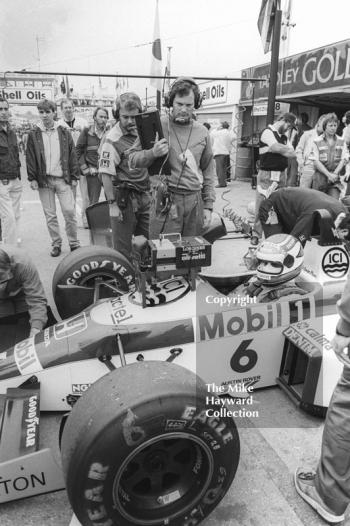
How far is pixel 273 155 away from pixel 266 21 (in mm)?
1754

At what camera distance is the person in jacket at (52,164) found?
17.0 ft

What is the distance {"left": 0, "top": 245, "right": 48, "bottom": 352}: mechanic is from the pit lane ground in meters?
0.88

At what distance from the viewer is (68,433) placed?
5.52ft

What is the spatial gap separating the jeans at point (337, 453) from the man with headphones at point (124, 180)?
8.81 ft

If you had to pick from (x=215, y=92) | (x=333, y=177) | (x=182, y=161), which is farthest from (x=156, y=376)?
(x=215, y=92)

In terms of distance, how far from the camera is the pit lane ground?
6.41ft

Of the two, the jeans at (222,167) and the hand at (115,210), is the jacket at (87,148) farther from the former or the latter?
the jeans at (222,167)

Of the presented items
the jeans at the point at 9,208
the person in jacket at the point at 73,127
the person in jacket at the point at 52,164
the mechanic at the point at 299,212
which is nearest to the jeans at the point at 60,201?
the person in jacket at the point at 52,164

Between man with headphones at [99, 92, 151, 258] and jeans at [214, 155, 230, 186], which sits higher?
man with headphones at [99, 92, 151, 258]

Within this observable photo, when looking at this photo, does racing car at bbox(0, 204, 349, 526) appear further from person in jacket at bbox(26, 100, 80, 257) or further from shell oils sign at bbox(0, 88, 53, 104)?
shell oils sign at bbox(0, 88, 53, 104)

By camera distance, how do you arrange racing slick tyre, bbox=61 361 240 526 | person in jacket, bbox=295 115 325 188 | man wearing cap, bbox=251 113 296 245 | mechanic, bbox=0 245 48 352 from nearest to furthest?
1. racing slick tyre, bbox=61 361 240 526
2. mechanic, bbox=0 245 48 352
3. man wearing cap, bbox=251 113 296 245
4. person in jacket, bbox=295 115 325 188

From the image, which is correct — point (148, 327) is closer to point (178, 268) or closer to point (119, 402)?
point (178, 268)

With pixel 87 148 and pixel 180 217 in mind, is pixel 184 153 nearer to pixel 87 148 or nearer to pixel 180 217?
pixel 180 217

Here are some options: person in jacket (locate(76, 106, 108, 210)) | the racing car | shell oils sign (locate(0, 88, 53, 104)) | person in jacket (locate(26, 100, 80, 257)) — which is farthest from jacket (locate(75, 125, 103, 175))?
shell oils sign (locate(0, 88, 53, 104))
